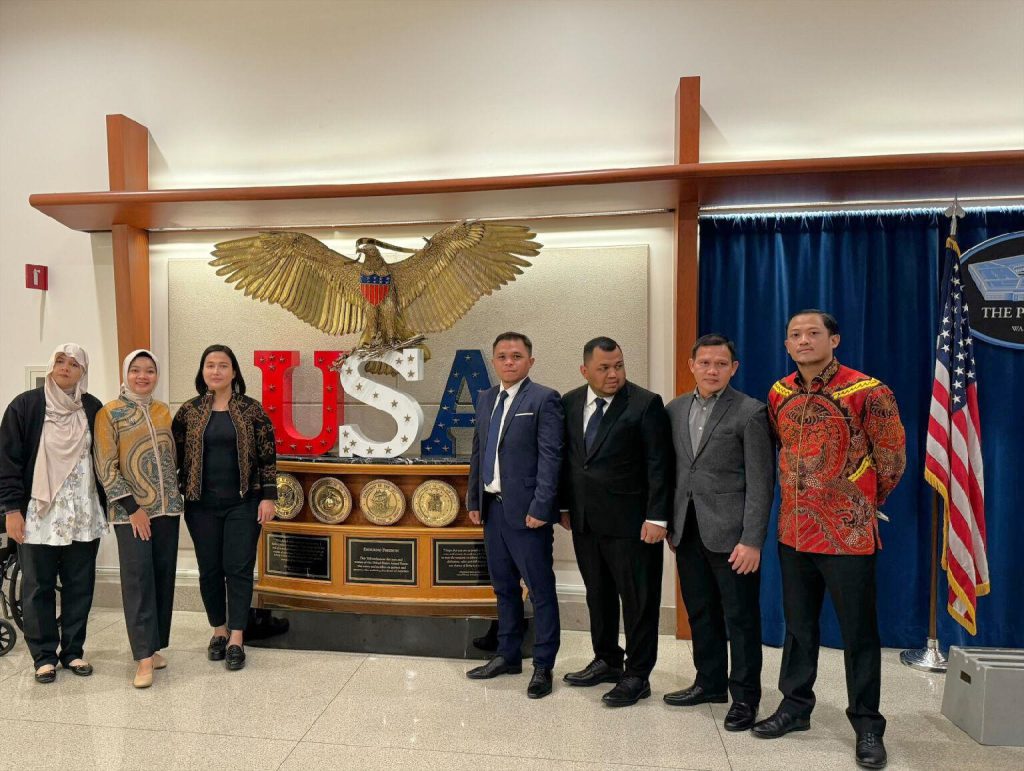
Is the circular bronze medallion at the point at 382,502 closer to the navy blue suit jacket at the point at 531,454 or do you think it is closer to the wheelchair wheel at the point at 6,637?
the navy blue suit jacket at the point at 531,454

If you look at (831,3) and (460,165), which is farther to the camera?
(460,165)

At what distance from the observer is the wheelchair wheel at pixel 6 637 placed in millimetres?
3514

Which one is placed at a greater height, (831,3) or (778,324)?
(831,3)

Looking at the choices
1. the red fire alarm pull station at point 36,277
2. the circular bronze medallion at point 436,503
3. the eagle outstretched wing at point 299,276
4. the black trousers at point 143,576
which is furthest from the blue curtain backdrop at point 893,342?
the red fire alarm pull station at point 36,277

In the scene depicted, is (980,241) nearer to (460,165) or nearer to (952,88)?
(952,88)

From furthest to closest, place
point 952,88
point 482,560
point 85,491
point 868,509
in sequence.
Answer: point 952,88
point 482,560
point 85,491
point 868,509

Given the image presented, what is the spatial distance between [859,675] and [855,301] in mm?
1993

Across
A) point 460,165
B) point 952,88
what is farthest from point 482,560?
point 952,88

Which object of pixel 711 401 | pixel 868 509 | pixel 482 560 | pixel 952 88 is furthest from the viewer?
pixel 952 88

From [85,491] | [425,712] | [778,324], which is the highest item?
[778,324]

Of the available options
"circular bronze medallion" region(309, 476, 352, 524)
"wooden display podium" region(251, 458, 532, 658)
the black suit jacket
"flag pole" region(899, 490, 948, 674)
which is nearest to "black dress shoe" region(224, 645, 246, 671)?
"wooden display podium" region(251, 458, 532, 658)

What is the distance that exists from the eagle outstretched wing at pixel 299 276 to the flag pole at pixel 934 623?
3.10 metres

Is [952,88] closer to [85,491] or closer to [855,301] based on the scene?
[855,301]

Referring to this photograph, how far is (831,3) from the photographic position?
3.91m
